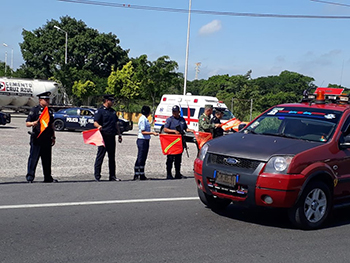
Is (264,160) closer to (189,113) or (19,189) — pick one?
(19,189)

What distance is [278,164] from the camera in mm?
6191

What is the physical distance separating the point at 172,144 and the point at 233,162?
508 cm

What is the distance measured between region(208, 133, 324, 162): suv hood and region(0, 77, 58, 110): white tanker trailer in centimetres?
3534

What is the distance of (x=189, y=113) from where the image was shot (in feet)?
80.2

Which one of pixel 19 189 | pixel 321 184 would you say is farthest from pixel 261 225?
pixel 19 189

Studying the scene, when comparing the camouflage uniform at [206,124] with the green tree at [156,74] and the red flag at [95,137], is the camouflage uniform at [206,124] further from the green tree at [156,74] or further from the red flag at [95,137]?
the green tree at [156,74]

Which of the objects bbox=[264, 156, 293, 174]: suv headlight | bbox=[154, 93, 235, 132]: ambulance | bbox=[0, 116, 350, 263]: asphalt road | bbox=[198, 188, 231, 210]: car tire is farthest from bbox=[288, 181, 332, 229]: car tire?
bbox=[154, 93, 235, 132]: ambulance

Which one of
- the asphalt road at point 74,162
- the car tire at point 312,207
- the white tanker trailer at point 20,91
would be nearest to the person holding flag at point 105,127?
the asphalt road at point 74,162

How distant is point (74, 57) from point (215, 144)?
58179 mm

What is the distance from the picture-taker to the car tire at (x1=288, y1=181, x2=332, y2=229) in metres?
6.34

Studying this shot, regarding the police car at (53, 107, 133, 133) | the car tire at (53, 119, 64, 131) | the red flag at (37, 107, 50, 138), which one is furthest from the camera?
the car tire at (53, 119, 64, 131)

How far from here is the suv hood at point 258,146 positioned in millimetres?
6309

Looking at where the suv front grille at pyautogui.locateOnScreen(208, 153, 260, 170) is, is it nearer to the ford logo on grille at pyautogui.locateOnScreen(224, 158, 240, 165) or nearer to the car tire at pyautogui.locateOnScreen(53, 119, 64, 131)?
the ford logo on grille at pyautogui.locateOnScreen(224, 158, 240, 165)

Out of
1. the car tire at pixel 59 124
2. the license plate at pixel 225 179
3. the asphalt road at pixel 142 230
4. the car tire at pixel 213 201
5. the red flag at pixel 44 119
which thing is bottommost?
the car tire at pixel 59 124
